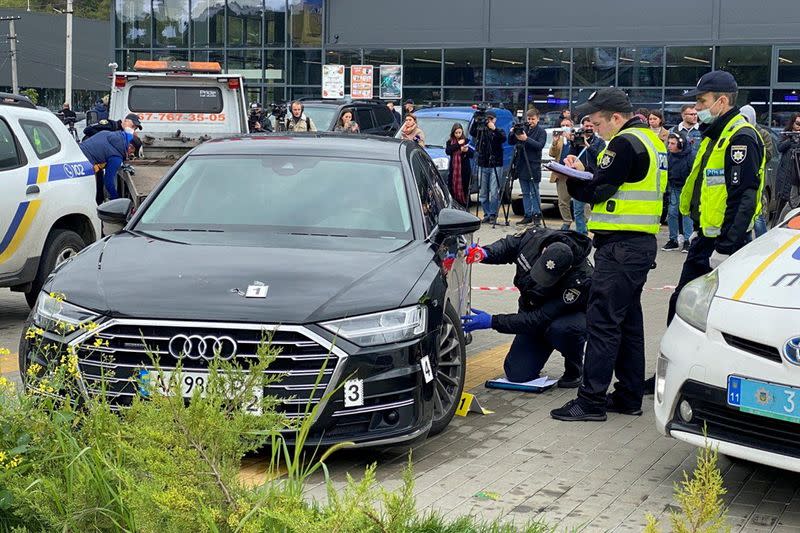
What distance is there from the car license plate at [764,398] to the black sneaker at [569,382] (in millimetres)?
2837

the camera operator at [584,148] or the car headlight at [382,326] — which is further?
the camera operator at [584,148]

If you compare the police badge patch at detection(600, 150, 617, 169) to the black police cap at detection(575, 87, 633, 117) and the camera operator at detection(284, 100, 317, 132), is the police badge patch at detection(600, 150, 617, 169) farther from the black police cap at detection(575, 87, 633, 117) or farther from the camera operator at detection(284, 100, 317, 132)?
the camera operator at detection(284, 100, 317, 132)

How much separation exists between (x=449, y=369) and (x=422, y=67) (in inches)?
1126

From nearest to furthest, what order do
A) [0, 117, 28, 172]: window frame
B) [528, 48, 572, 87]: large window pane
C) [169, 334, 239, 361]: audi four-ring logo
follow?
[169, 334, 239, 361]: audi four-ring logo, [0, 117, 28, 172]: window frame, [528, 48, 572, 87]: large window pane

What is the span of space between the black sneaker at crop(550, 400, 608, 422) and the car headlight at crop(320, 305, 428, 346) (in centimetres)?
158

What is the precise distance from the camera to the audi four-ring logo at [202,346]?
207 inches

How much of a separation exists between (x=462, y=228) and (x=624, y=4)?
26.3 metres

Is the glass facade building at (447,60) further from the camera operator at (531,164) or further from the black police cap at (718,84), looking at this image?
the black police cap at (718,84)

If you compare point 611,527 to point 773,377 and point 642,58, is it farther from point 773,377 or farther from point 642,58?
point 642,58

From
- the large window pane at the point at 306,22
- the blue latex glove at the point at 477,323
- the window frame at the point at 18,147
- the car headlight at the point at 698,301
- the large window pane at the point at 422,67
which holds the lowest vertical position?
the blue latex glove at the point at 477,323

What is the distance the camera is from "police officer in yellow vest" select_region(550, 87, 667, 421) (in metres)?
6.76

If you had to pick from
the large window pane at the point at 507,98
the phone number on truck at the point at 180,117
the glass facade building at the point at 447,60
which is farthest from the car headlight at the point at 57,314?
the large window pane at the point at 507,98

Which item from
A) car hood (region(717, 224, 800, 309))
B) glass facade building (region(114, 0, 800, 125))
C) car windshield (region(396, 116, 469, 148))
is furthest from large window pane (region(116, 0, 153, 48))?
car hood (region(717, 224, 800, 309))

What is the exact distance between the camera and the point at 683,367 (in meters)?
5.28
